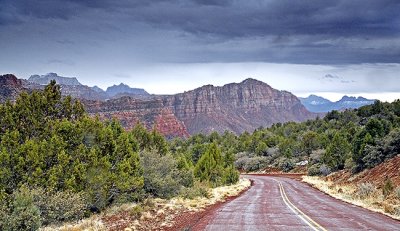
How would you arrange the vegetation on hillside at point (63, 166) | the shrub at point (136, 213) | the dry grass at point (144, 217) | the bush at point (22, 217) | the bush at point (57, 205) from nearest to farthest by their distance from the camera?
the dry grass at point (144, 217), the bush at point (22, 217), the shrub at point (136, 213), the bush at point (57, 205), the vegetation on hillside at point (63, 166)

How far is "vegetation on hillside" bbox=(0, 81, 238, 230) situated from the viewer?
20.5 meters

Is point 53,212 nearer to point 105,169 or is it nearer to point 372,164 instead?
point 105,169

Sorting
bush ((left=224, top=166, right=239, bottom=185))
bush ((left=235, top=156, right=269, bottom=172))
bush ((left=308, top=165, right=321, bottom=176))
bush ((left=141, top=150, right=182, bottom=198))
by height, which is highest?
bush ((left=141, top=150, right=182, bottom=198))

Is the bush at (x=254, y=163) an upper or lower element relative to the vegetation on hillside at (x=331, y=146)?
lower

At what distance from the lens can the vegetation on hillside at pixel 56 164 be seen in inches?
806

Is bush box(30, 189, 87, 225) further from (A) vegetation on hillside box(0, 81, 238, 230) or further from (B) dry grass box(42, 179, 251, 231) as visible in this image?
(B) dry grass box(42, 179, 251, 231)

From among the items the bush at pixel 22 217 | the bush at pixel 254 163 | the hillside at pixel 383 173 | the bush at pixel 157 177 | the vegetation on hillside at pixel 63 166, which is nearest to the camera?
the bush at pixel 22 217

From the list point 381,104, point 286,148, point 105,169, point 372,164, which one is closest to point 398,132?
point 372,164

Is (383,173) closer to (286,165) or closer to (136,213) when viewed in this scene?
(136,213)

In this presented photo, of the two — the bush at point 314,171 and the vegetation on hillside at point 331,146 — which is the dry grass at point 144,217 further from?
the bush at point 314,171

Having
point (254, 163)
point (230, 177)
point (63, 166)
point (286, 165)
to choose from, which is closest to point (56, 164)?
point (63, 166)

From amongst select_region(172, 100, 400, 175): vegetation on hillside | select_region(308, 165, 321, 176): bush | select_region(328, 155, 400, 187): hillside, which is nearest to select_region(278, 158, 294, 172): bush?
select_region(172, 100, 400, 175): vegetation on hillside

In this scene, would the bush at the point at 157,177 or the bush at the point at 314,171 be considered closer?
the bush at the point at 157,177

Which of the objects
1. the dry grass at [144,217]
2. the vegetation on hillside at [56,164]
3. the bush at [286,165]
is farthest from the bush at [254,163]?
the dry grass at [144,217]
